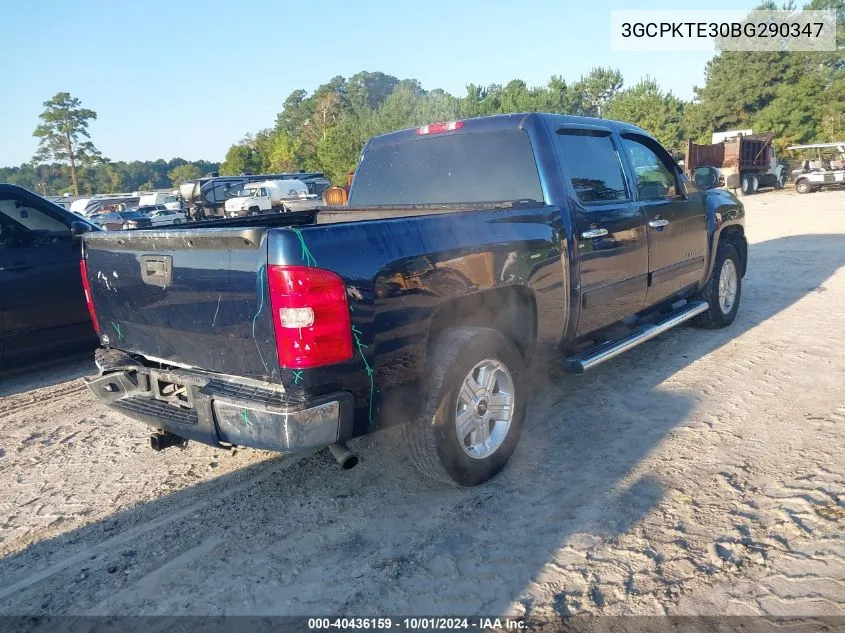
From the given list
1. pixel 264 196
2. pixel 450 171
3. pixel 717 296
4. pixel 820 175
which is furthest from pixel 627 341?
pixel 264 196

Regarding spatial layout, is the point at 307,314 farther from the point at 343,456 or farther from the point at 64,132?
the point at 64,132

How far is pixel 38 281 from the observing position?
5336 millimetres

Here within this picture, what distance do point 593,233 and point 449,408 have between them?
1685mm

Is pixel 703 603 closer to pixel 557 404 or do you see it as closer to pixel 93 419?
pixel 557 404

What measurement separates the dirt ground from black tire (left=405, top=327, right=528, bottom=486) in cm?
17

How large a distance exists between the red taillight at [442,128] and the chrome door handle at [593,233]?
114 cm

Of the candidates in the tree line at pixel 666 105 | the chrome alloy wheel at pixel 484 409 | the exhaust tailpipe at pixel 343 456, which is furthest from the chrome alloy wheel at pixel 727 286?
the tree line at pixel 666 105

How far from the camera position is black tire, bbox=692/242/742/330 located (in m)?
5.91

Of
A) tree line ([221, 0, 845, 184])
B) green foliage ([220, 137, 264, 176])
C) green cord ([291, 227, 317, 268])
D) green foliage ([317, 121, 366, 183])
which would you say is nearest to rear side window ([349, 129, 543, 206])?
green cord ([291, 227, 317, 268])

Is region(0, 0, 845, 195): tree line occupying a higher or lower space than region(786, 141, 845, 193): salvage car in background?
higher

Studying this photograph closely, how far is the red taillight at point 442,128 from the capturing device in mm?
4207

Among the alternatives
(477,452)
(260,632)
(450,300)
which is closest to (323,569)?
(260,632)

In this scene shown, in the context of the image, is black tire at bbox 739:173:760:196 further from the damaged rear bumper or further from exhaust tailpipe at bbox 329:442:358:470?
the damaged rear bumper

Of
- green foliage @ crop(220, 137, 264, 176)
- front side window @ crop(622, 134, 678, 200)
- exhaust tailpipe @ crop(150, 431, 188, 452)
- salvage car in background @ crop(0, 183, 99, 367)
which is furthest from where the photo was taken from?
green foliage @ crop(220, 137, 264, 176)
